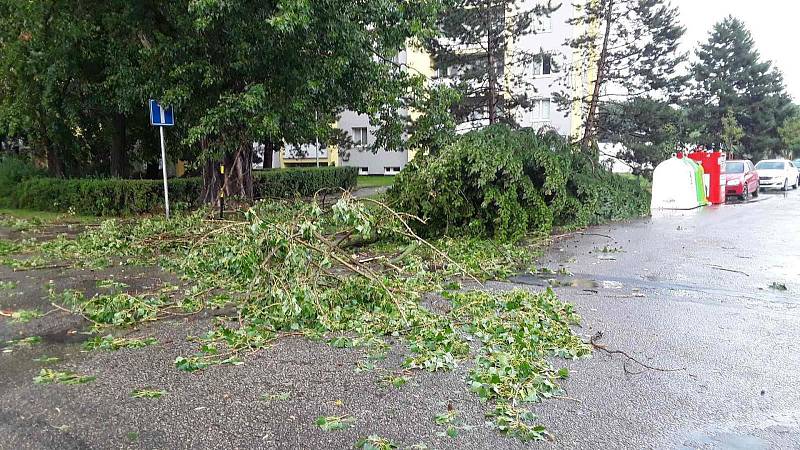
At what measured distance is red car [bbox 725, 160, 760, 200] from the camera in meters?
24.1

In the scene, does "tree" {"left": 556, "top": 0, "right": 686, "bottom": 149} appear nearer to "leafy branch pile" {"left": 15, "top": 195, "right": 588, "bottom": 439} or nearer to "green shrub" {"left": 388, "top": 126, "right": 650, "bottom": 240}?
"green shrub" {"left": 388, "top": 126, "right": 650, "bottom": 240}

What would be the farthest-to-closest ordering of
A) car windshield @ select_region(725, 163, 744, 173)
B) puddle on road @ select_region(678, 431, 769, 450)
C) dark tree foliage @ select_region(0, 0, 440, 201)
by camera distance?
car windshield @ select_region(725, 163, 744, 173)
dark tree foliage @ select_region(0, 0, 440, 201)
puddle on road @ select_region(678, 431, 769, 450)

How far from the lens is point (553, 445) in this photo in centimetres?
339

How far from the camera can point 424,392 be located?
414cm

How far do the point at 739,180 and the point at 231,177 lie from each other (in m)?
20.1

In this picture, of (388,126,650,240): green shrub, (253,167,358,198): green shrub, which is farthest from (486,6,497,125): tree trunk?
(388,126,650,240): green shrub

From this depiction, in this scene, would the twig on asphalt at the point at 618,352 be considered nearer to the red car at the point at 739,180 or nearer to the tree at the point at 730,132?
the red car at the point at 739,180

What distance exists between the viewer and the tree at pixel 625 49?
25.2 meters

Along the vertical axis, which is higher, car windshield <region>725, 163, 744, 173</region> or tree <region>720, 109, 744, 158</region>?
tree <region>720, 109, 744, 158</region>

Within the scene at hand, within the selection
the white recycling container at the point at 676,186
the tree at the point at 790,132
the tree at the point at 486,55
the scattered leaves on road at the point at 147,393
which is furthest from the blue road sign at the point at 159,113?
the tree at the point at 790,132

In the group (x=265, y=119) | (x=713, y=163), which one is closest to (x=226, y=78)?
(x=265, y=119)

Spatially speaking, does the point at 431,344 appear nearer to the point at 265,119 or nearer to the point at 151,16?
the point at 265,119

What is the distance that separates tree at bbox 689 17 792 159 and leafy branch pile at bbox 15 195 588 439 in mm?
48237

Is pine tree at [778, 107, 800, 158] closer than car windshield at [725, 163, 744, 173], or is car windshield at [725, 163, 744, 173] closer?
A: car windshield at [725, 163, 744, 173]
